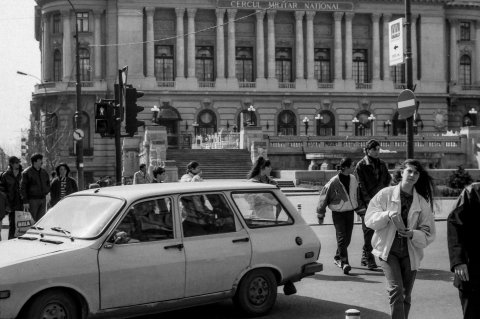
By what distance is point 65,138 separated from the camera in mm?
58781

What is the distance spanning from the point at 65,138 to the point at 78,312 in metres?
52.0

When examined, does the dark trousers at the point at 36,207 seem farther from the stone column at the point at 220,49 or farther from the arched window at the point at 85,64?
the stone column at the point at 220,49

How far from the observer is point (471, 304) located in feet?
21.7

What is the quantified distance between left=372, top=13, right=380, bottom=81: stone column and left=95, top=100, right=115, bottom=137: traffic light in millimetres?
50685

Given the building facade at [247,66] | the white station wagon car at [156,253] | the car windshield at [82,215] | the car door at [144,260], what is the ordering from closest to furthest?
1. the white station wagon car at [156,253]
2. the car door at [144,260]
3. the car windshield at [82,215]
4. the building facade at [247,66]

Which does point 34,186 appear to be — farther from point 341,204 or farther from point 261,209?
point 261,209

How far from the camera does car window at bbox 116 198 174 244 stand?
28.8ft

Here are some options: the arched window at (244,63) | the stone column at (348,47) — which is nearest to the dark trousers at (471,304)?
the arched window at (244,63)

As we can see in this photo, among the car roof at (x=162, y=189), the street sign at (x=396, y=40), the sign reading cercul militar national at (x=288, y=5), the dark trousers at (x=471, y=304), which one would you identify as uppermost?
the sign reading cercul militar national at (x=288, y=5)

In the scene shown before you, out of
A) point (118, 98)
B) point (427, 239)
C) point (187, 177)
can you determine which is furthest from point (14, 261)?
point (187, 177)

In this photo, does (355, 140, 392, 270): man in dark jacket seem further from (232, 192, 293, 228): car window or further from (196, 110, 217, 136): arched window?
(196, 110, 217, 136): arched window

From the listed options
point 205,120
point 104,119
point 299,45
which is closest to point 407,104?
point 104,119

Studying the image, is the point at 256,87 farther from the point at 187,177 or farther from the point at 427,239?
the point at 427,239

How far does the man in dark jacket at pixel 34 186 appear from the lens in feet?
51.4
